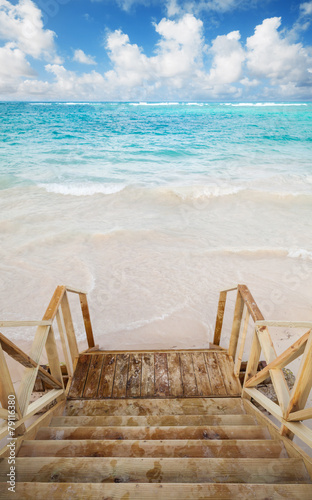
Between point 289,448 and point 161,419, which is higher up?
point 289,448

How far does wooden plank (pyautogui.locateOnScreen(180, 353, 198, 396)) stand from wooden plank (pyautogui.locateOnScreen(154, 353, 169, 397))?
0.25 metres

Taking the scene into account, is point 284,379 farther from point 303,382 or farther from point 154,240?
point 154,240

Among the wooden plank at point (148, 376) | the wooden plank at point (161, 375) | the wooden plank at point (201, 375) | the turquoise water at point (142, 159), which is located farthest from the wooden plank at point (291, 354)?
the turquoise water at point (142, 159)

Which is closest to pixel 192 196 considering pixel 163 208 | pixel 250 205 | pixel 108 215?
pixel 163 208

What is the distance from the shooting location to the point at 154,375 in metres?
3.98

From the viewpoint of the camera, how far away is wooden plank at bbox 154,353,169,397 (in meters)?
3.74

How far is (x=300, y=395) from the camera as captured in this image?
2.04 meters

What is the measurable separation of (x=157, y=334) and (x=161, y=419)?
108 inches

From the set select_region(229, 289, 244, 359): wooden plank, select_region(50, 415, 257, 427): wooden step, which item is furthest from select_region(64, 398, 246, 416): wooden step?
select_region(229, 289, 244, 359): wooden plank

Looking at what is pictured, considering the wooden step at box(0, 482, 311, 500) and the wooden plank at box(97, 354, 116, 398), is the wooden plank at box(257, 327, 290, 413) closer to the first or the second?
the wooden step at box(0, 482, 311, 500)

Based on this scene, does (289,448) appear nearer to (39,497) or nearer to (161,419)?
(161,419)

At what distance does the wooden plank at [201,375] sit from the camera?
372cm

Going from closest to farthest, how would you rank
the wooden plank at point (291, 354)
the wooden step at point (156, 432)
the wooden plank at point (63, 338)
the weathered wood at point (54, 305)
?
the wooden plank at point (291, 354)
the wooden step at point (156, 432)
the weathered wood at point (54, 305)
the wooden plank at point (63, 338)

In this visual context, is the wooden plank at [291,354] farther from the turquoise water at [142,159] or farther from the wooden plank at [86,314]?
the turquoise water at [142,159]
